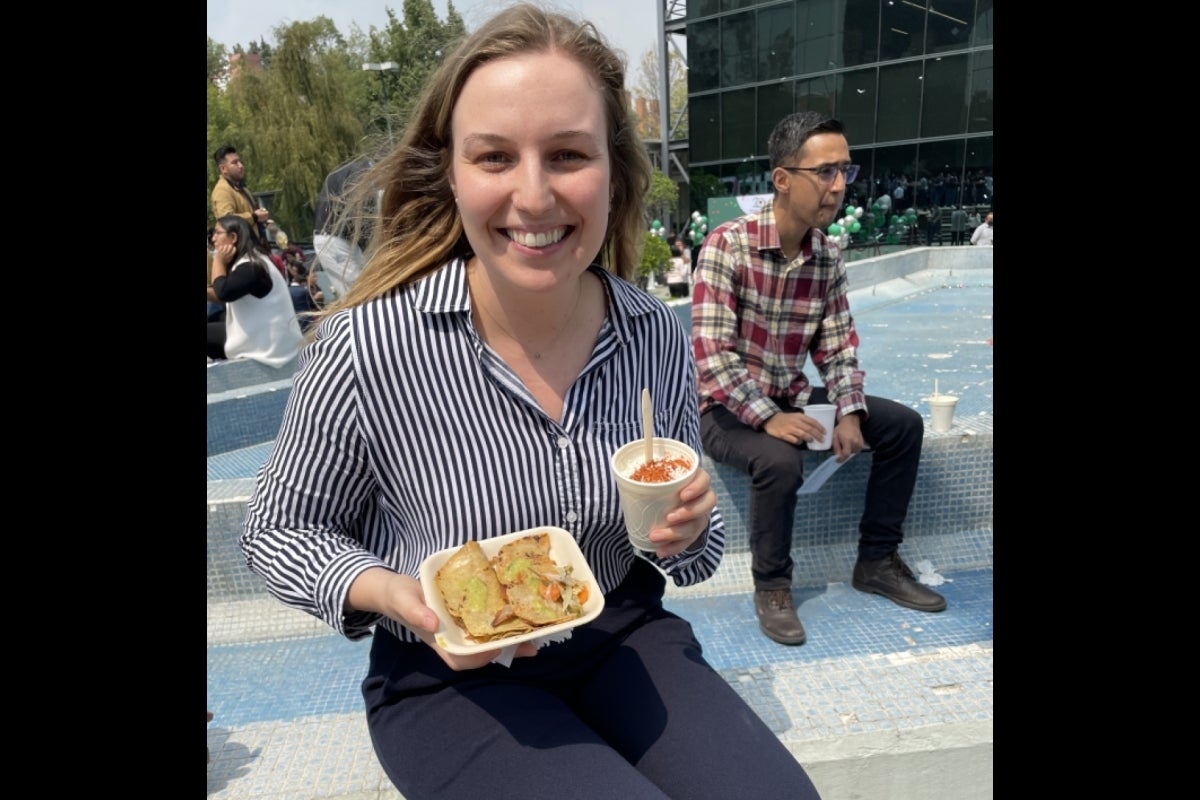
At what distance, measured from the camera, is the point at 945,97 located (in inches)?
861

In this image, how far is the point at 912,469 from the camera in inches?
125

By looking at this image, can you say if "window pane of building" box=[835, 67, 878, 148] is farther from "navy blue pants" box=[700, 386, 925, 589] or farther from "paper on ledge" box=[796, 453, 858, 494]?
"paper on ledge" box=[796, 453, 858, 494]

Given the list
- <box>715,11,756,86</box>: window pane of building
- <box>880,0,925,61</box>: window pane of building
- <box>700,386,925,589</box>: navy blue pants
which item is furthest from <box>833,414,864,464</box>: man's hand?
<box>715,11,756,86</box>: window pane of building

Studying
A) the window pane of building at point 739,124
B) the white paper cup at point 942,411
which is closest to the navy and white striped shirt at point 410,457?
the white paper cup at point 942,411

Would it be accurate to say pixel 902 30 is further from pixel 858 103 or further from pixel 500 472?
pixel 500 472

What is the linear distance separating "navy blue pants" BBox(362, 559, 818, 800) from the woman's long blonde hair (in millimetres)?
745

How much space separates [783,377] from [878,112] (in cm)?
2243

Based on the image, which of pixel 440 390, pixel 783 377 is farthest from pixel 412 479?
pixel 783 377

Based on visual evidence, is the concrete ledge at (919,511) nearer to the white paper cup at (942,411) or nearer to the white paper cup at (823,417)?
the white paper cup at (942,411)

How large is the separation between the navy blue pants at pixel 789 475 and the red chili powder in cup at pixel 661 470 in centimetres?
153

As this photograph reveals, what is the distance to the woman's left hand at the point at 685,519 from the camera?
54.5 inches

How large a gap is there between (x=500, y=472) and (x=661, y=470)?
293mm

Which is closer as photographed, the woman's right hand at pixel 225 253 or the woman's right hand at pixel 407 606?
the woman's right hand at pixel 407 606

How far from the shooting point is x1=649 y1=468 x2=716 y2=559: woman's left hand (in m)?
1.38
